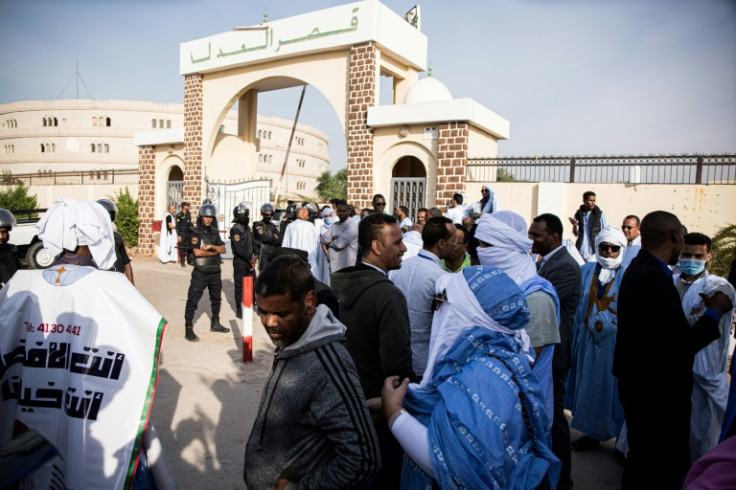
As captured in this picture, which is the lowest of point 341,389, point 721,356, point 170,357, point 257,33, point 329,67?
point 170,357

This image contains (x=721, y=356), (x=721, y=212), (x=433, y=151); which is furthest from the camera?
(x=433, y=151)

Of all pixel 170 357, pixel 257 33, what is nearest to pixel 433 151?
pixel 257 33

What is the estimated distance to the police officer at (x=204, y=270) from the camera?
6562 mm

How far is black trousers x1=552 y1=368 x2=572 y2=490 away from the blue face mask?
1.41 metres

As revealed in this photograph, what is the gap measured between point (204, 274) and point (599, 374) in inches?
203

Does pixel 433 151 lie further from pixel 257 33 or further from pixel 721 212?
pixel 257 33

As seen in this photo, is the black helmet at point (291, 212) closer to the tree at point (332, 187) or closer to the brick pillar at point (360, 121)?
the brick pillar at point (360, 121)

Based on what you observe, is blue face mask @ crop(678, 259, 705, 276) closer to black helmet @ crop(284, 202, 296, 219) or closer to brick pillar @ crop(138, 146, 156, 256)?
black helmet @ crop(284, 202, 296, 219)

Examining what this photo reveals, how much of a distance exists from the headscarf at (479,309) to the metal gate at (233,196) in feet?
45.7

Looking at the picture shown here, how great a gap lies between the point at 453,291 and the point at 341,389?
60cm

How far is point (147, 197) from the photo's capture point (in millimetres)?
17328

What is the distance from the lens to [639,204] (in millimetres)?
9734

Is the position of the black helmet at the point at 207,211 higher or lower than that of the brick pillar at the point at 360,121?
lower

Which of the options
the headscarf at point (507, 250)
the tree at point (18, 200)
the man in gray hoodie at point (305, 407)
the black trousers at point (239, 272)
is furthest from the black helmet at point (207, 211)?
the tree at point (18, 200)
